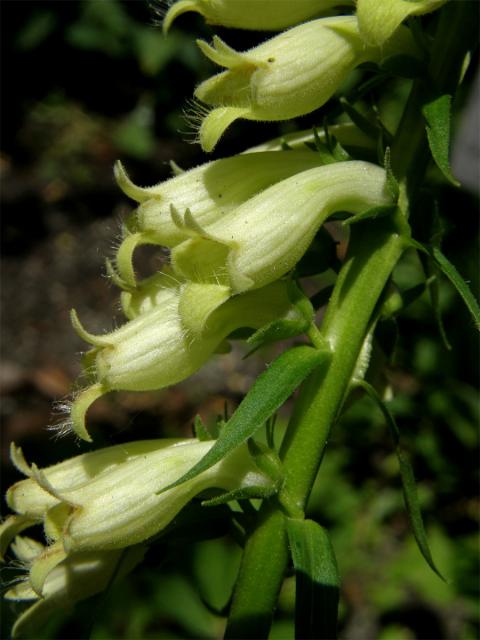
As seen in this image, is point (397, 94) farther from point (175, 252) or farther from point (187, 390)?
point (175, 252)

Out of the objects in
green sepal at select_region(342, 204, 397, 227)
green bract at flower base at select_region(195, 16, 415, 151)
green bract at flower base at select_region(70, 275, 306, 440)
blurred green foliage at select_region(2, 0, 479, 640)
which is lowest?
blurred green foliage at select_region(2, 0, 479, 640)

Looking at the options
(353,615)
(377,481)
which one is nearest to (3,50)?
(377,481)

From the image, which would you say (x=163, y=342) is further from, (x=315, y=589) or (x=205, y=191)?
(x=315, y=589)

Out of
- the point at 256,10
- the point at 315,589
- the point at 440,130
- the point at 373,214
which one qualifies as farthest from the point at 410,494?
the point at 256,10

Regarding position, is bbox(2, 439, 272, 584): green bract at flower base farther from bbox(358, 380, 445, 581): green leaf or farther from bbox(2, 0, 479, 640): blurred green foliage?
bbox(358, 380, 445, 581): green leaf

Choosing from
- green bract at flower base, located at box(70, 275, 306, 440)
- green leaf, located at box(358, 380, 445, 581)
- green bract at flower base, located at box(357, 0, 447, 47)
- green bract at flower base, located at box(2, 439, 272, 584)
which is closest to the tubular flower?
green bract at flower base, located at box(2, 439, 272, 584)

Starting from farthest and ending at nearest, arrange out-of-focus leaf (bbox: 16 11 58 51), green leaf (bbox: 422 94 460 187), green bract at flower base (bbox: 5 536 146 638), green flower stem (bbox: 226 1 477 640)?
out-of-focus leaf (bbox: 16 11 58 51)
green bract at flower base (bbox: 5 536 146 638)
green flower stem (bbox: 226 1 477 640)
green leaf (bbox: 422 94 460 187)

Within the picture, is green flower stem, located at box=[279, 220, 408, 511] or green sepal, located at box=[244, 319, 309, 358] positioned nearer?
green sepal, located at box=[244, 319, 309, 358]
